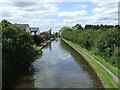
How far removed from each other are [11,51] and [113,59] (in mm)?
9402

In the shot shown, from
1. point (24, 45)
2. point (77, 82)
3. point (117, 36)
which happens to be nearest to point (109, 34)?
point (117, 36)

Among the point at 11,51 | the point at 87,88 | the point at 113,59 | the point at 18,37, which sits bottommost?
the point at 87,88

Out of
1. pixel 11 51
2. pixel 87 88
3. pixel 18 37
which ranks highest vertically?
pixel 18 37

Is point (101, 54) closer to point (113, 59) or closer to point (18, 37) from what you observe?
point (113, 59)

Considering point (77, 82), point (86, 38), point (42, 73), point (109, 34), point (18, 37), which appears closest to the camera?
point (77, 82)

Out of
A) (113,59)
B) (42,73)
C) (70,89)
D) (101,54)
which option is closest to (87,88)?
(70,89)

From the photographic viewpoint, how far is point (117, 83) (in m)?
10.5

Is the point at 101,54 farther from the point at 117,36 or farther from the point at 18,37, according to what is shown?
the point at 18,37

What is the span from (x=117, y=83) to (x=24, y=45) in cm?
771

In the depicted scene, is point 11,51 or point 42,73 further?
point 42,73

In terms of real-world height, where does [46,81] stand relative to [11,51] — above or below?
below

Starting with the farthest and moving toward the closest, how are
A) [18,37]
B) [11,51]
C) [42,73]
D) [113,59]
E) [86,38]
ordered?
[86,38], [113,59], [42,73], [18,37], [11,51]

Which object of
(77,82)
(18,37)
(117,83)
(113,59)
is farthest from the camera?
(113,59)

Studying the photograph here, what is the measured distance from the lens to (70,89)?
10.9 metres
